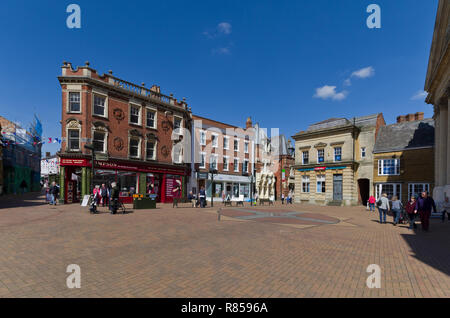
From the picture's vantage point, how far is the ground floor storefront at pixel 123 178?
20.4m

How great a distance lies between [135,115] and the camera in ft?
80.2

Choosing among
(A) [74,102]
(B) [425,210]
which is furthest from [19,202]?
(B) [425,210]

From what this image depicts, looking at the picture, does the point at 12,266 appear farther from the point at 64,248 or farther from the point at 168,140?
the point at 168,140

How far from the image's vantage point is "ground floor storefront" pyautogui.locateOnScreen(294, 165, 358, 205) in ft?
93.4

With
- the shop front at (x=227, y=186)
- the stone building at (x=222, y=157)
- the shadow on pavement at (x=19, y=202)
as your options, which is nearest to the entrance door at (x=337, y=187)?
the stone building at (x=222, y=157)

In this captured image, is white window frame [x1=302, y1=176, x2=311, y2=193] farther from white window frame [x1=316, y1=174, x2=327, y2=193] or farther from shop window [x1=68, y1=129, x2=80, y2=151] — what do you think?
shop window [x1=68, y1=129, x2=80, y2=151]

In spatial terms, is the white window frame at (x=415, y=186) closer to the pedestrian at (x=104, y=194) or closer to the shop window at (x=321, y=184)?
the shop window at (x=321, y=184)

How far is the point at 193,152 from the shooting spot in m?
31.2

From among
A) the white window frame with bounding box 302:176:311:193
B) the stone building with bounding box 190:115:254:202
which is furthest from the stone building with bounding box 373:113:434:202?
the stone building with bounding box 190:115:254:202

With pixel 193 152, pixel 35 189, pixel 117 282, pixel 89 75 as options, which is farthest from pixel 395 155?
pixel 35 189

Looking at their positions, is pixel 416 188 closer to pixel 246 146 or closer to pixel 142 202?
pixel 246 146
